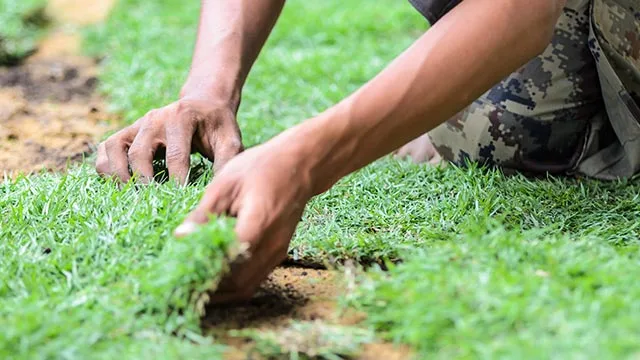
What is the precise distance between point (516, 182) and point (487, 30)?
0.78m

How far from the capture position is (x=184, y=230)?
1.62 meters

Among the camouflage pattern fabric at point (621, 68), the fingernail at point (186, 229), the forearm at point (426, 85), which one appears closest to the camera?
the fingernail at point (186, 229)

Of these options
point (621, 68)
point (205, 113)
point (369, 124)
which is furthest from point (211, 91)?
point (621, 68)

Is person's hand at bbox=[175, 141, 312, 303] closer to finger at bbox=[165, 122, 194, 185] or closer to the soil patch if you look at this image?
the soil patch

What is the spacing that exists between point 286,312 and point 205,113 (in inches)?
29.8

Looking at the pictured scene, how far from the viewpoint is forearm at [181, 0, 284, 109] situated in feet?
7.95

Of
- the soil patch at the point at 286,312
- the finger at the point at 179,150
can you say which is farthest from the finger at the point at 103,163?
the soil patch at the point at 286,312

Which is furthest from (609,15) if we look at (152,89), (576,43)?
(152,89)

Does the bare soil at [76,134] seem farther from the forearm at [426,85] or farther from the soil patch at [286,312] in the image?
the forearm at [426,85]

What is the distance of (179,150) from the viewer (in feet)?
7.36

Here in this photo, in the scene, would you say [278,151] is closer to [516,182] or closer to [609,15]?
[516,182]

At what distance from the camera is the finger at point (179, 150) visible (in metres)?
2.23

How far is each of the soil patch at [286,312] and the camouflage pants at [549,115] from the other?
3.26 feet

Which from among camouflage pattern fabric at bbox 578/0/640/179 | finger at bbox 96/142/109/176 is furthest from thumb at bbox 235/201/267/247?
camouflage pattern fabric at bbox 578/0/640/179
